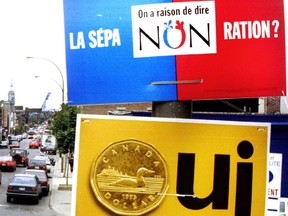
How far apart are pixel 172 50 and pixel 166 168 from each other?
0.49m

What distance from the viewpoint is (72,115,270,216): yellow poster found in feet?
7.38

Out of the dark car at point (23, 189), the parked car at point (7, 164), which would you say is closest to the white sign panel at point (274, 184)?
the dark car at point (23, 189)

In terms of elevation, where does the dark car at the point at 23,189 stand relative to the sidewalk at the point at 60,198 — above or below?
above

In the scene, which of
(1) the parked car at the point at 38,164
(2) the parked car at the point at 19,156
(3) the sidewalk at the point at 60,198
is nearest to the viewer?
(3) the sidewalk at the point at 60,198

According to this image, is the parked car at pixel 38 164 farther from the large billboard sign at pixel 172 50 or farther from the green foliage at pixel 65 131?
the large billboard sign at pixel 172 50

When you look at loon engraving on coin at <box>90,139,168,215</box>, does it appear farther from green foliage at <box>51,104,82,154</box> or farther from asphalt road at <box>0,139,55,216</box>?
green foliage at <box>51,104,82,154</box>

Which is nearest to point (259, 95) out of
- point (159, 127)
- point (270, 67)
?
point (270, 67)

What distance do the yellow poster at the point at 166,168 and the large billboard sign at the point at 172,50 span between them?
0.13m

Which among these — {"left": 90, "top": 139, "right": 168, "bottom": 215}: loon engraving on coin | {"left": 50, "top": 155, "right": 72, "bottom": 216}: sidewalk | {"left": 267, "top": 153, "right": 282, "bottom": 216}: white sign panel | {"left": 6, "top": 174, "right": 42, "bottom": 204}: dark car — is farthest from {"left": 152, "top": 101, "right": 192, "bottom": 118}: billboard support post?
{"left": 6, "top": 174, "right": 42, "bottom": 204}: dark car

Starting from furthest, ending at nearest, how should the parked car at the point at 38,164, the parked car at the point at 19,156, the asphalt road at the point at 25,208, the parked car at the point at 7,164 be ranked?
1. the parked car at the point at 19,156
2. the parked car at the point at 7,164
3. the parked car at the point at 38,164
4. the asphalt road at the point at 25,208

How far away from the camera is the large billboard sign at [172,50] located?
2.22 meters

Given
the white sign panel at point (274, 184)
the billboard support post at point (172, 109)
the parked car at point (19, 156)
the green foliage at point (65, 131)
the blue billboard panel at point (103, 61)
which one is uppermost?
the blue billboard panel at point (103, 61)

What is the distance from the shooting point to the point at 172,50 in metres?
2.28

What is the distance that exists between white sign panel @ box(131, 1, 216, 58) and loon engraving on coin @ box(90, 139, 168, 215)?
0.40m
